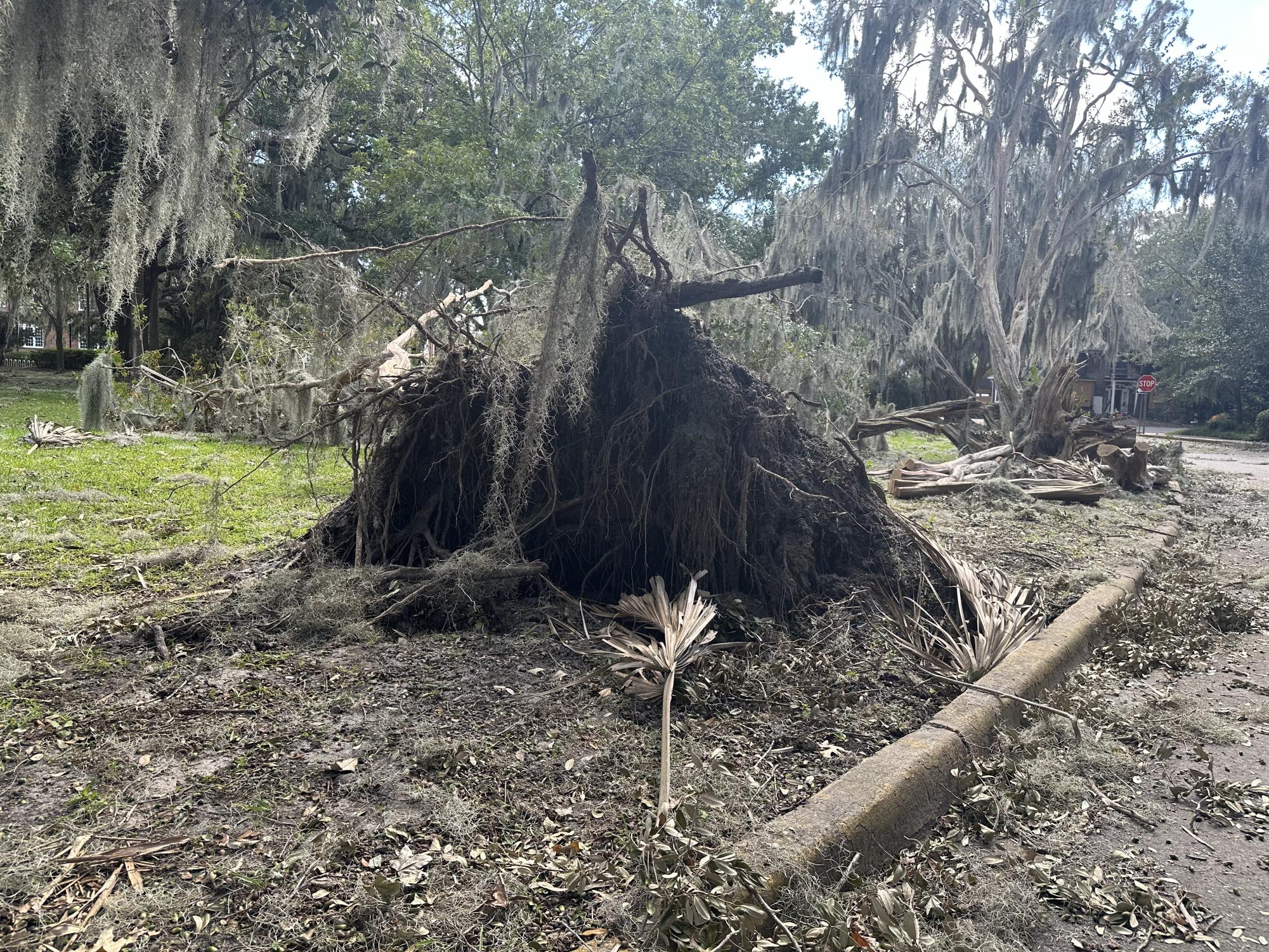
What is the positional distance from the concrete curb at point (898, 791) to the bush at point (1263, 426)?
31209 mm

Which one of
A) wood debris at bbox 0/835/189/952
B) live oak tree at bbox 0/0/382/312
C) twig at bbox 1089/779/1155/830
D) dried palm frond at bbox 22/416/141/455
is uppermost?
live oak tree at bbox 0/0/382/312

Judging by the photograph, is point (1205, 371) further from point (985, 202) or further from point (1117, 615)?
point (1117, 615)

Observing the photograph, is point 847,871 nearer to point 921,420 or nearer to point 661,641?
point 661,641

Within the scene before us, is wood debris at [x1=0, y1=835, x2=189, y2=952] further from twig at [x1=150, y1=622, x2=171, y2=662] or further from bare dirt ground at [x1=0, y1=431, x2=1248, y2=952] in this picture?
twig at [x1=150, y1=622, x2=171, y2=662]

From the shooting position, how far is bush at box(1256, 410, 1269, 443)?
29.2m

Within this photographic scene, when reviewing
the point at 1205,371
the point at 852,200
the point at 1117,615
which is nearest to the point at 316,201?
the point at 852,200

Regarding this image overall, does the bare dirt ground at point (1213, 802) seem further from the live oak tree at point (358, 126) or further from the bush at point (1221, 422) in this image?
the bush at point (1221, 422)

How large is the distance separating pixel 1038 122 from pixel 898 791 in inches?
701

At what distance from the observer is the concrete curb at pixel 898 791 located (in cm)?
259

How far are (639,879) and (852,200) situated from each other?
58.5 ft

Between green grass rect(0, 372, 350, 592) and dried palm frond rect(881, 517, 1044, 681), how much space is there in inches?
155

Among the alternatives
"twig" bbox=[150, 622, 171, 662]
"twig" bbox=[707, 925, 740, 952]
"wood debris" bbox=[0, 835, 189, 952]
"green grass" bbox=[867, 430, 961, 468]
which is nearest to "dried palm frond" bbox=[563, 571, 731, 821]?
"twig" bbox=[707, 925, 740, 952]

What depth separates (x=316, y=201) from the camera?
1995 centimetres

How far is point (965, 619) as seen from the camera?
491cm
